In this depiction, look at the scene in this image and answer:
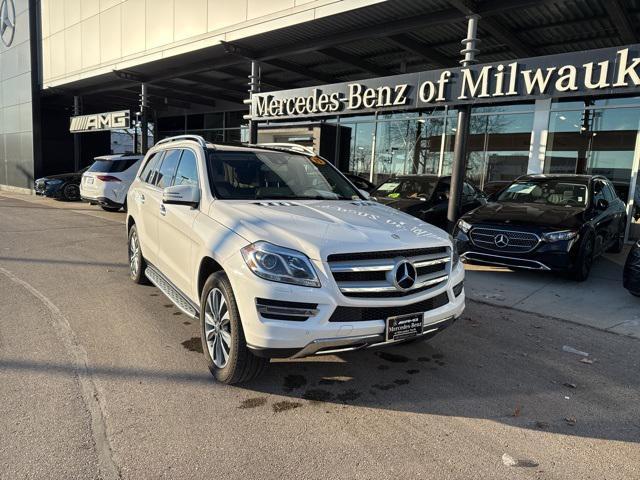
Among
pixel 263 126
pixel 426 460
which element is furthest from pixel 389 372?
pixel 263 126

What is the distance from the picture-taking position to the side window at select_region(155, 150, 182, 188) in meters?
5.19

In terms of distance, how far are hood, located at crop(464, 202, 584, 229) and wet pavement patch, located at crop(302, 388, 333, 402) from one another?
4.91 m

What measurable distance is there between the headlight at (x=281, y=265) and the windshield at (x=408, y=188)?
7.96m

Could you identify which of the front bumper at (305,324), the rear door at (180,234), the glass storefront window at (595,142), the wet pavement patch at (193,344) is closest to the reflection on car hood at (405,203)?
the glass storefront window at (595,142)

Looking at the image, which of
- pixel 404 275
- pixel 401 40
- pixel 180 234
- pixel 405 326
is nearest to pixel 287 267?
pixel 404 275

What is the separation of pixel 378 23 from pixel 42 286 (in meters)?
9.04

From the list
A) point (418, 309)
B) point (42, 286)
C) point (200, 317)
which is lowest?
point (42, 286)

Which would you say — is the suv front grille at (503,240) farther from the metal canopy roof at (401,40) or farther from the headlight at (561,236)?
the metal canopy roof at (401,40)

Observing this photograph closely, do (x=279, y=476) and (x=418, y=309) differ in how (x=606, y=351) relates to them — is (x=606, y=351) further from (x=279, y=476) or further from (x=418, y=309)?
(x=279, y=476)

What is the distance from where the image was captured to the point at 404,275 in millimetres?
3359

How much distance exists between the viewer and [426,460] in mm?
2803

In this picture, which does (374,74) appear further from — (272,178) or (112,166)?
(272,178)

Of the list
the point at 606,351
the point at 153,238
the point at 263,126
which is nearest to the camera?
the point at 606,351

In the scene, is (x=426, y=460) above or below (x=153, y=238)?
below
